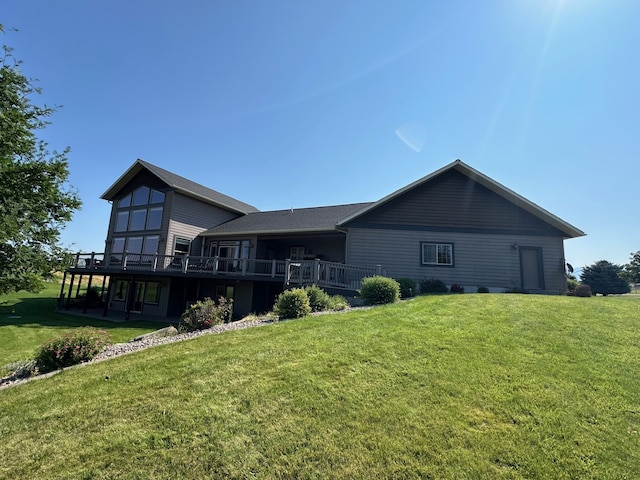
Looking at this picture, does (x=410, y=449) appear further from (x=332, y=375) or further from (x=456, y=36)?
Result: (x=456, y=36)

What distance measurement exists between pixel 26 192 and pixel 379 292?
10.5 metres

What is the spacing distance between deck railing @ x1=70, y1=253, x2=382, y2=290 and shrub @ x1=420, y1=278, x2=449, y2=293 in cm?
247

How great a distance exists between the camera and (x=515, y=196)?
15070 mm

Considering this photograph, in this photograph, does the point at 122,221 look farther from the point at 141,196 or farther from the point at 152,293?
the point at 152,293

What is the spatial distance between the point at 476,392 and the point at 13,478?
5.07 metres

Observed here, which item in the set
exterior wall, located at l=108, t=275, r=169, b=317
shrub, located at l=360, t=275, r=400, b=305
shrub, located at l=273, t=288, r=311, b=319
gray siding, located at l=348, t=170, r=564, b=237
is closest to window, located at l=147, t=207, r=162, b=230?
exterior wall, located at l=108, t=275, r=169, b=317

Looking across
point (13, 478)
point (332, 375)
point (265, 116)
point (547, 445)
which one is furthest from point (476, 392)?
point (265, 116)

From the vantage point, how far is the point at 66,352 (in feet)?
22.0

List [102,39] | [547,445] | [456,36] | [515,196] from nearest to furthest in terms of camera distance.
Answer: [547,445]
[456,36]
[102,39]
[515,196]

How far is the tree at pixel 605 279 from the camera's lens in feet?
78.4

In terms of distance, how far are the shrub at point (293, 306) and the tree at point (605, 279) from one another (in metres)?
25.5

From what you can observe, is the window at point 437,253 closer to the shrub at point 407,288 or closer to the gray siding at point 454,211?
the gray siding at point 454,211

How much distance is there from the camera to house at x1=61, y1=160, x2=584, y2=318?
15141mm

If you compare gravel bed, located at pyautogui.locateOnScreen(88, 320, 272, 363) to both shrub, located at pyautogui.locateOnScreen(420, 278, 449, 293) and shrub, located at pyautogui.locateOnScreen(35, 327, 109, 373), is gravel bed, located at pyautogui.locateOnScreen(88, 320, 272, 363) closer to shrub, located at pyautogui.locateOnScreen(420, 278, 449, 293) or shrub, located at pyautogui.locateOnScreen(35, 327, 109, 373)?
shrub, located at pyautogui.locateOnScreen(35, 327, 109, 373)
